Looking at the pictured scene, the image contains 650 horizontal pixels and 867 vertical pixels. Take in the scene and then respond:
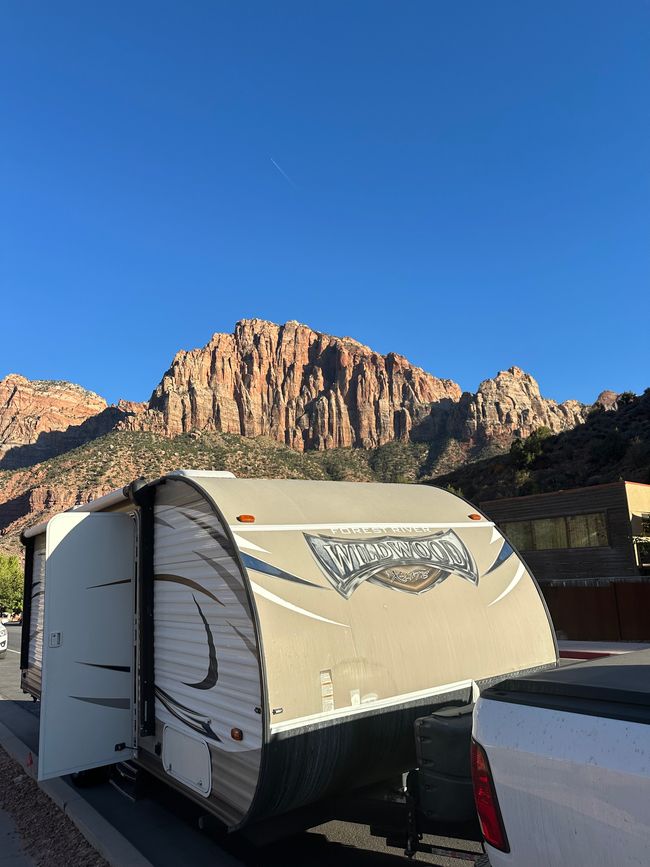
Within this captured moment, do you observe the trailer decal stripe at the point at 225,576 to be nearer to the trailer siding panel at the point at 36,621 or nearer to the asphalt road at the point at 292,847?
the asphalt road at the point at 292,847

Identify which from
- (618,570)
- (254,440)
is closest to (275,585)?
(618,570)

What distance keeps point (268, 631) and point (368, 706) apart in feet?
3.09

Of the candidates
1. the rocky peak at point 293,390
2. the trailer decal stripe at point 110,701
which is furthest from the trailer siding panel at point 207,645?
the rocky peak at point 293,390

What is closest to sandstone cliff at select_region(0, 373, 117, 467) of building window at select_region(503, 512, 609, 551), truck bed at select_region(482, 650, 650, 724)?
building window at select_region(503, 512, 609, 551)

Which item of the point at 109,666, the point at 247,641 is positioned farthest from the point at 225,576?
the point at 109,666

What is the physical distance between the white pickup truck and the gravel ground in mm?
3773

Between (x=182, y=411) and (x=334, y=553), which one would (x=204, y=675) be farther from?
(x=182, y=411)

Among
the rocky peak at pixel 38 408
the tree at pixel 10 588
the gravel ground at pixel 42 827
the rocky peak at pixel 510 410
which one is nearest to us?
the gravel ground at pixel 42 827

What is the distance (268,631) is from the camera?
382cm

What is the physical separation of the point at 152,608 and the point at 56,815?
2339 mm

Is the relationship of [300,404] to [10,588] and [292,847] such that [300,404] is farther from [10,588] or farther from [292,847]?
[292,847]

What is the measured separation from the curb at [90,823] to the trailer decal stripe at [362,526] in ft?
8.62

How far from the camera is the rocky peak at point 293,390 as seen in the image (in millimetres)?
130000

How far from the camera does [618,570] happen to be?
23797mm
